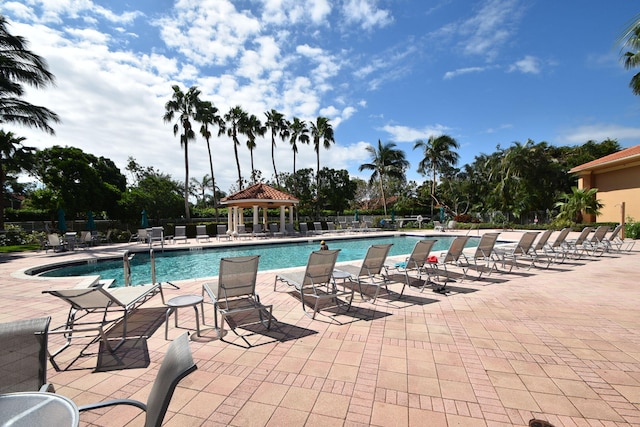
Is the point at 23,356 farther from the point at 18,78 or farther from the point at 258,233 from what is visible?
the point at 18,78

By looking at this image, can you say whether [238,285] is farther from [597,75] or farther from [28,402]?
[597,75]

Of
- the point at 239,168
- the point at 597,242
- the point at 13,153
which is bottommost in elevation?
the point at 597,242

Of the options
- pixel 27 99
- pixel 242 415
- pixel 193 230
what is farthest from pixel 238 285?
pixel 27 99

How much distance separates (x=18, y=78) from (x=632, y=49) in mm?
34671

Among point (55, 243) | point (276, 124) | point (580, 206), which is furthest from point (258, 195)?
point (580, 206)

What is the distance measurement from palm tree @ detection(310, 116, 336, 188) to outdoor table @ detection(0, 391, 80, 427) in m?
31.4

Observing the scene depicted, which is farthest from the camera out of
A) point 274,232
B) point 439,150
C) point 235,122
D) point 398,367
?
point 439,150

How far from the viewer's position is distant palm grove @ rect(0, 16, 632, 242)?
19.7 meters

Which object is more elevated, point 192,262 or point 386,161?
point 386,161

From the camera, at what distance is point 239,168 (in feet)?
102

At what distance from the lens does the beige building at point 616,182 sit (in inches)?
765

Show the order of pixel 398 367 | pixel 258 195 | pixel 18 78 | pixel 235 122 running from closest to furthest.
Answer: pixel 398 367 → pixel 18 78 → pixel 258 195 → pixel 235 122

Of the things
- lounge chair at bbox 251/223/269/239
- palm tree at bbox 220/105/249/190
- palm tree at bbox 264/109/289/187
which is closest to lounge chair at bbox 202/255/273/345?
lounge chair at bbox 251/223/269/239

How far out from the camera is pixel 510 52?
1552 centimetres
